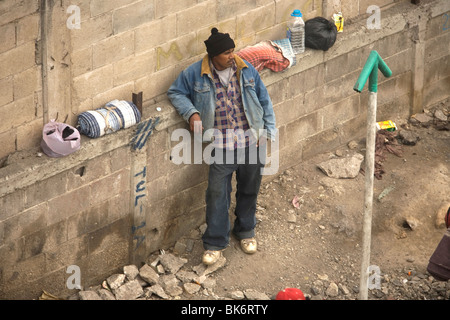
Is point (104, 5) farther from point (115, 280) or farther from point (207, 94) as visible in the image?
point (115, 280)

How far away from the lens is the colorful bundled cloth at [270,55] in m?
9.27

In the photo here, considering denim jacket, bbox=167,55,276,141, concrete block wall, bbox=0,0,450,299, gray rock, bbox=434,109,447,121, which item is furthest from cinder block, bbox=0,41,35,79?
gray rock, bbox=434,109,447,121

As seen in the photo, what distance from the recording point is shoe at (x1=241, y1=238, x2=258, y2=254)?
9289 mm

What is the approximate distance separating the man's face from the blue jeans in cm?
84

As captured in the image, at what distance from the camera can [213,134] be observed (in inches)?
348

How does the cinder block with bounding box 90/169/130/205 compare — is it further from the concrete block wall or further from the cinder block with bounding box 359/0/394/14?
the cinder block with bounding box 359/0/394/14

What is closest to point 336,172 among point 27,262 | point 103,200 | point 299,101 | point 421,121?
point 299,101

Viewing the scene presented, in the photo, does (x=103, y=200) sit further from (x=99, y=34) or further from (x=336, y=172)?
(x=336, y=172)

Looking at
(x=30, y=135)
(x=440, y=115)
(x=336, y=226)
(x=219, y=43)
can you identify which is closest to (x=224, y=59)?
(x=219, y=43)

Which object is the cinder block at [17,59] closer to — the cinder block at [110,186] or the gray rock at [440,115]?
the cinder block at [110,186]

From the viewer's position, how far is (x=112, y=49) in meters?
8.38

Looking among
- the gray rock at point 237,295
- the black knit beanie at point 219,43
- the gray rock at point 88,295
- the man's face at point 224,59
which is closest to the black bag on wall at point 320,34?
the man's face at point 224,59

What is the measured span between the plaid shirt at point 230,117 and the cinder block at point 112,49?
793 mm

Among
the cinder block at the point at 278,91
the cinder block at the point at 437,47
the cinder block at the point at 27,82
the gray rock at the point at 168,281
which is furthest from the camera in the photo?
the cinder block at the point at 437,47
